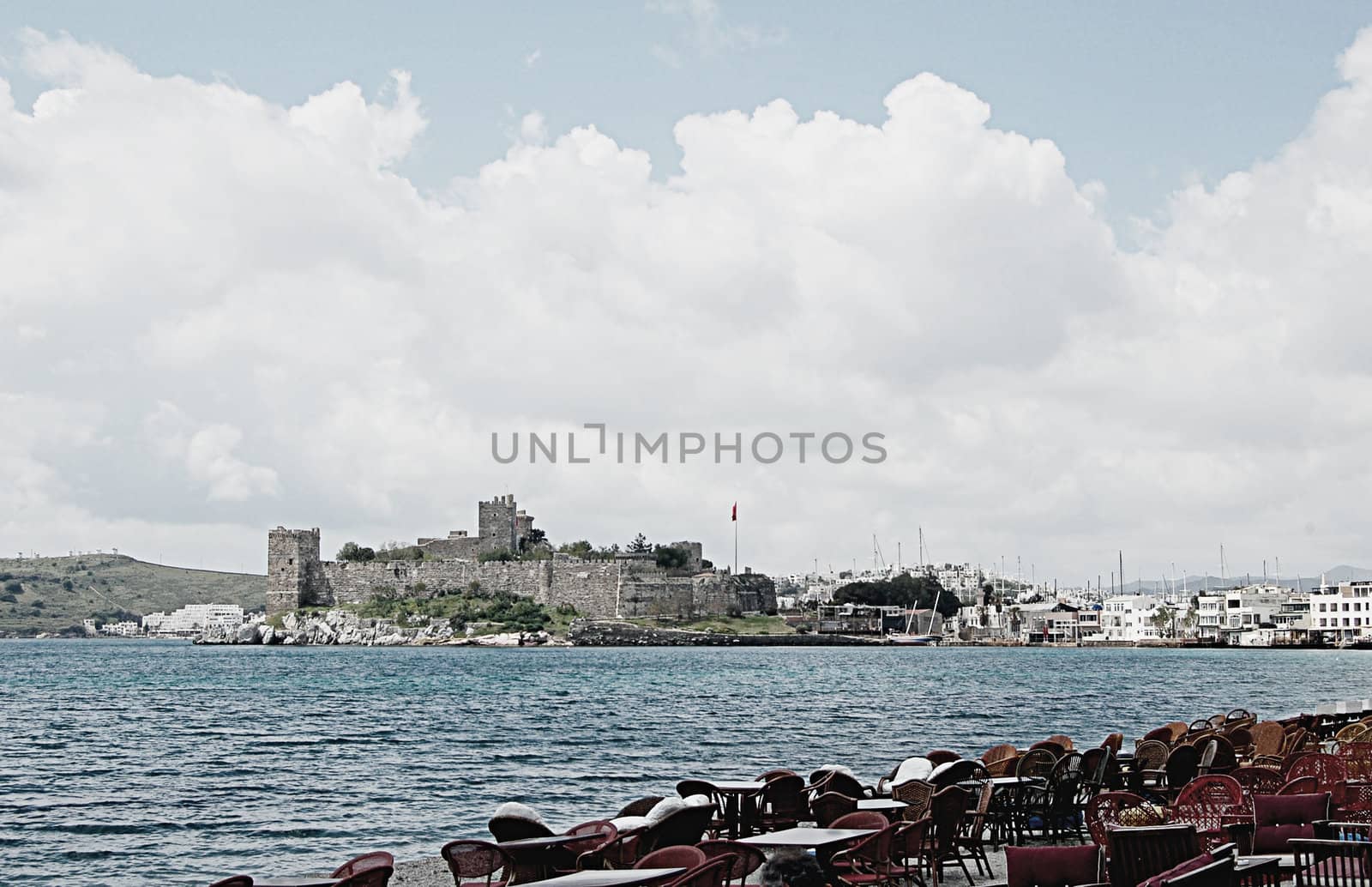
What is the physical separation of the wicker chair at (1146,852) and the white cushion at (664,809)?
9.47 ft

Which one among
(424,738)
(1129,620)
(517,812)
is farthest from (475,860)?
(1129,620)

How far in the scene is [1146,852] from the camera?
20.3 feet

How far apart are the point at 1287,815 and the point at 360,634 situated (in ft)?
365

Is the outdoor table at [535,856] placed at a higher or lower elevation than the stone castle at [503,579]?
lower

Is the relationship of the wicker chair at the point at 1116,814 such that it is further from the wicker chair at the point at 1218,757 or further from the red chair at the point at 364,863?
the wicker chair at the point at 1218,757

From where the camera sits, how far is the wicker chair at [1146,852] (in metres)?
6.17

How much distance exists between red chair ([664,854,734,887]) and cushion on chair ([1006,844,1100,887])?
147 cm

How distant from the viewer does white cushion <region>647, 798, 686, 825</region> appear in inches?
325

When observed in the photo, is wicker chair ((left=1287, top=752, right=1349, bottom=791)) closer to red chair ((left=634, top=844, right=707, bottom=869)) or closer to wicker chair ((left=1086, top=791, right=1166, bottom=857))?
wicker chair ((left=1086, top=791, right=1166, bottom=857))

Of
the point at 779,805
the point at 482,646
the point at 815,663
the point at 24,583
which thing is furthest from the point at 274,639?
the point at 779,805

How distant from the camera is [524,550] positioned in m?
122

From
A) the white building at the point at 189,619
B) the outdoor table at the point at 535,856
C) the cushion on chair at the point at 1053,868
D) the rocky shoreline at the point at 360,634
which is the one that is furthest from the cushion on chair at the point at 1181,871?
the white building at the point at 189,619

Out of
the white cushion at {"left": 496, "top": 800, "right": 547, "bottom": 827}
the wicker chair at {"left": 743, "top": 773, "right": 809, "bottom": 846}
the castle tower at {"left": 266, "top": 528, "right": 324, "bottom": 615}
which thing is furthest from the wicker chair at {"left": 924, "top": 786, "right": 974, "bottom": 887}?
the castle tower at {"left": 266, "top": 528, "right": 324, "bottom": 615}

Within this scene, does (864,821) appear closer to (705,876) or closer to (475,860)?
(705,876)
